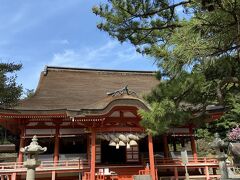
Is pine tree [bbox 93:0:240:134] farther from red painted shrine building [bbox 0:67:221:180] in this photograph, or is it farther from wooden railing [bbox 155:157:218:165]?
wooden railing [bbox 155:157:218:165]

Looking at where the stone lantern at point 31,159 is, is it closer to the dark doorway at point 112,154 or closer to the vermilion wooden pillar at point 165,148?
the dark doorway at point 112,154

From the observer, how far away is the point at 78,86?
16.4 metres

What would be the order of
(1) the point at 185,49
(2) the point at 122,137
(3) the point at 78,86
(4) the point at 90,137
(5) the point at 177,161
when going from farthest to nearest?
(3) the point at 78,86
(5) the point at 177,161
(4) the point at 90,137
(2) the point at 122,137
(1) the point at 185,49

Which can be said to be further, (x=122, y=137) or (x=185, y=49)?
→ (x=122, y=137)

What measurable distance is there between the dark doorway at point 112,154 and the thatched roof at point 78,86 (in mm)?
2316

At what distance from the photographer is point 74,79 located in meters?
17.8

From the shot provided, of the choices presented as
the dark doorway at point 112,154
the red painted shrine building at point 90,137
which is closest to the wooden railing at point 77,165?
the red painted shrine building at point 90,137

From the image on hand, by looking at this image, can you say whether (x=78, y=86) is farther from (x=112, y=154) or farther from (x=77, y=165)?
(x=77, y=165)

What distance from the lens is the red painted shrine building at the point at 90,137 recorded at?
10.9m

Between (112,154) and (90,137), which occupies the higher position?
(90,137)

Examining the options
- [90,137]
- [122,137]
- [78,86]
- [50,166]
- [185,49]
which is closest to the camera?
[185,49]

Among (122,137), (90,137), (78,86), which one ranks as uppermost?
(78,86)

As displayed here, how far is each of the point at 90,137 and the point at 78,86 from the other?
16.3 feet

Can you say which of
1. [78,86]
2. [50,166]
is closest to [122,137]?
[50,166]
